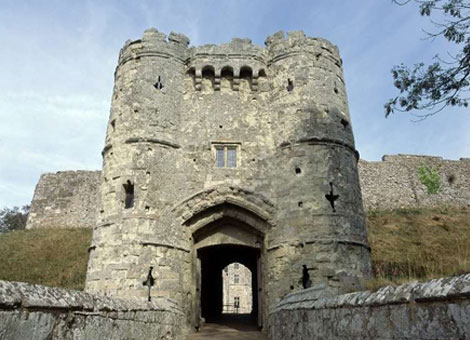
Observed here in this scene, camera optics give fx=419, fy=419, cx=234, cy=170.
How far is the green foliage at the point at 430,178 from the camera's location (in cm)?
3128

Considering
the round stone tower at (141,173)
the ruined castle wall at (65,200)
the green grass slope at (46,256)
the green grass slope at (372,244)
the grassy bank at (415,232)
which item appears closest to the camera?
the round stone tower at (141,173)

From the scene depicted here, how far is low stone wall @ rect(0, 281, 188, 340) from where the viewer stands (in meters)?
2.73

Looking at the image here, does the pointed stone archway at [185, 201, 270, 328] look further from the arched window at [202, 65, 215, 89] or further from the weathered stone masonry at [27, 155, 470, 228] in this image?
the weathered stone masonry at [27, 155, 470, 228]

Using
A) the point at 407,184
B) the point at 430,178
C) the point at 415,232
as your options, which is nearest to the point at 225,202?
the point at 415,232

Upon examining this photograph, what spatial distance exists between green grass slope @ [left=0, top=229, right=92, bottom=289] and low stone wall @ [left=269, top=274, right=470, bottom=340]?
44.2 feet

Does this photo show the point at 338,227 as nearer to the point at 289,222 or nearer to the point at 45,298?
the point at 289,222

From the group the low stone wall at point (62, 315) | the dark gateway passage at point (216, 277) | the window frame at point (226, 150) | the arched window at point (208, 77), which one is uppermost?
the arched window at point (208, 77)

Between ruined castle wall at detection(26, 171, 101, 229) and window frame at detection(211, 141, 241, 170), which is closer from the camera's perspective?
window frame at detection(211, 141, 241, 170)

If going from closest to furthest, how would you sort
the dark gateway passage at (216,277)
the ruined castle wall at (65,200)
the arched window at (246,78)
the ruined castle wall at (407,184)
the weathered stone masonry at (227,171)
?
the weathered stone masonry at (227,171) < the arched window at (246,78) < the dark gateway passage at (216,277) < the ruined castle wall at (65,200) < the ruined castle wall at (407,184)

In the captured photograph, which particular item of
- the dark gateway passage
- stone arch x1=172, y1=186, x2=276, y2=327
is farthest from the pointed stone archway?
the dark gateway passage

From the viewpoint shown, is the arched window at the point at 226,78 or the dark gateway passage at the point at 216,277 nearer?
the arched window at the point at 226,78

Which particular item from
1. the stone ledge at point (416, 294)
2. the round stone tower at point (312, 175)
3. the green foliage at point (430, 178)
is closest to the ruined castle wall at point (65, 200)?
the round stone tower at point (312, 175)

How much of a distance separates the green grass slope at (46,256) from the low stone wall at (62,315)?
1210 cm

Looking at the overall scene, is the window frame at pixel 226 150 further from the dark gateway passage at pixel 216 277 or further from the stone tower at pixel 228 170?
the dark gateway passage at pixel 216 277
